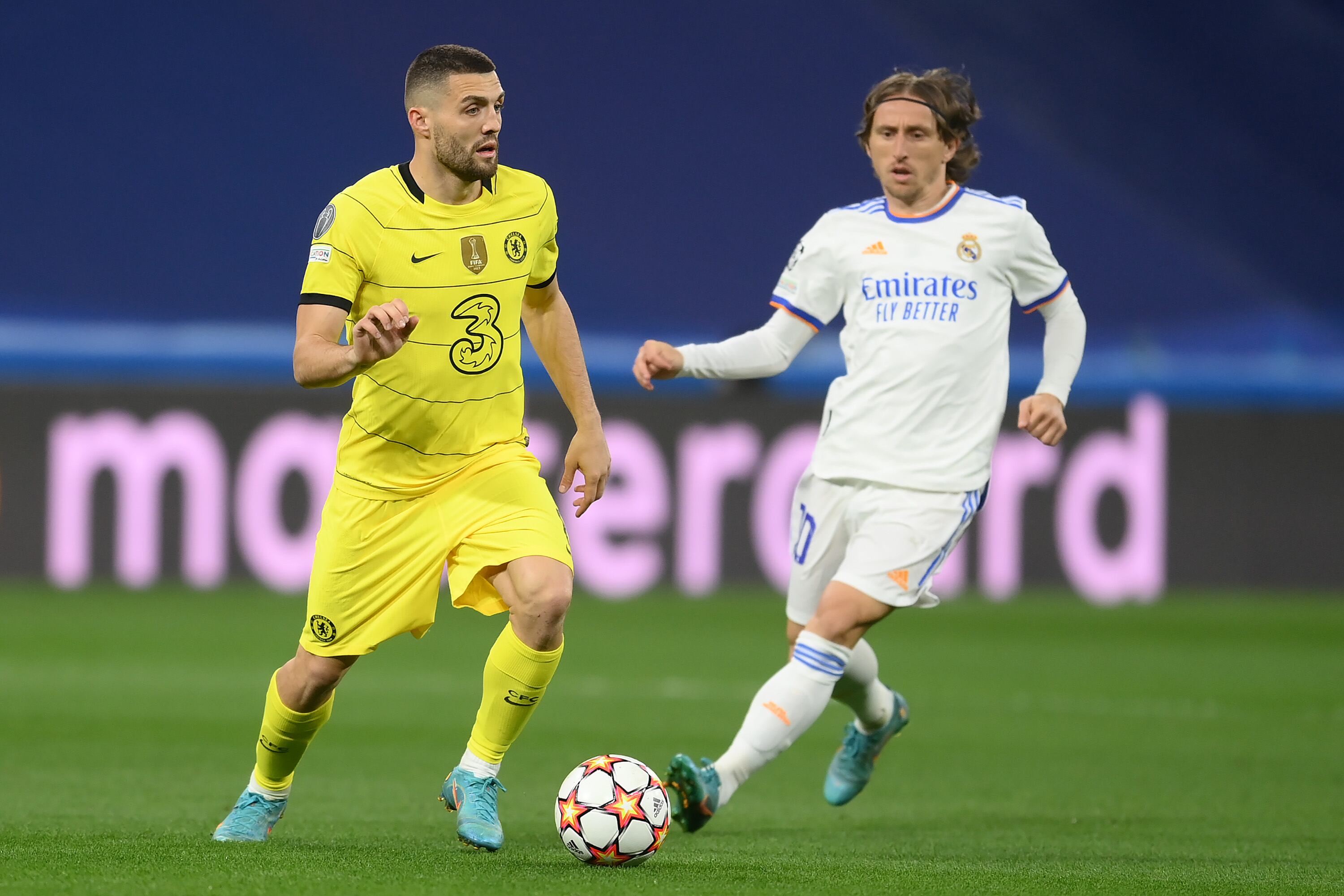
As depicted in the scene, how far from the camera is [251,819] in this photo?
15.6 ft

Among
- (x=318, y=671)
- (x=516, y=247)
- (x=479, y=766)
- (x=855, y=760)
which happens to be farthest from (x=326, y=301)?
(x=855, y=760)

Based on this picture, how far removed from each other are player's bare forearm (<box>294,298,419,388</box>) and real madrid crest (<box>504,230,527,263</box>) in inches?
14.7

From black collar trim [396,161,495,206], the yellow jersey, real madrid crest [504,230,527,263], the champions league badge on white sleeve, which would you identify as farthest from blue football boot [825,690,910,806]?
the champions league badge on white sleeve

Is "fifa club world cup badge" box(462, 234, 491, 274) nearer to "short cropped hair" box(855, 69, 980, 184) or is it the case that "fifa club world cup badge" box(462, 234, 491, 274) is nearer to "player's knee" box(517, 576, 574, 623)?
"player's knee" box(517, 576, 574, 623)

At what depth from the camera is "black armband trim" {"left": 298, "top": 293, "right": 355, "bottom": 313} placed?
4.35 m

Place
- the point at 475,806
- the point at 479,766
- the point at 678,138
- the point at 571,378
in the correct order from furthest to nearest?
the point at 678,138 < the point at 571,378 < the point at 479,766 < the point at 475,806

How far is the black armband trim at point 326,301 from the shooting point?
14.3 feet

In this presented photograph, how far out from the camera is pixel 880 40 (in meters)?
22.1

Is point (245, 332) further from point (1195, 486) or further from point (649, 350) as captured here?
point (649, 350)

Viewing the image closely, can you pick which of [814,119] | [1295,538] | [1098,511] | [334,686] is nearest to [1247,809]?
[334,686]

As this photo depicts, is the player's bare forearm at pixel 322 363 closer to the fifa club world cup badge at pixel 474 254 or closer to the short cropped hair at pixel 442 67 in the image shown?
the fifa club world cup badge at pixel 474 254

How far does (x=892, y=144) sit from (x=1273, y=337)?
43.5ft

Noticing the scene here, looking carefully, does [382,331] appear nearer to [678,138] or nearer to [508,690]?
[508,690]

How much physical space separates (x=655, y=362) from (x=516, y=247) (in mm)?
655
